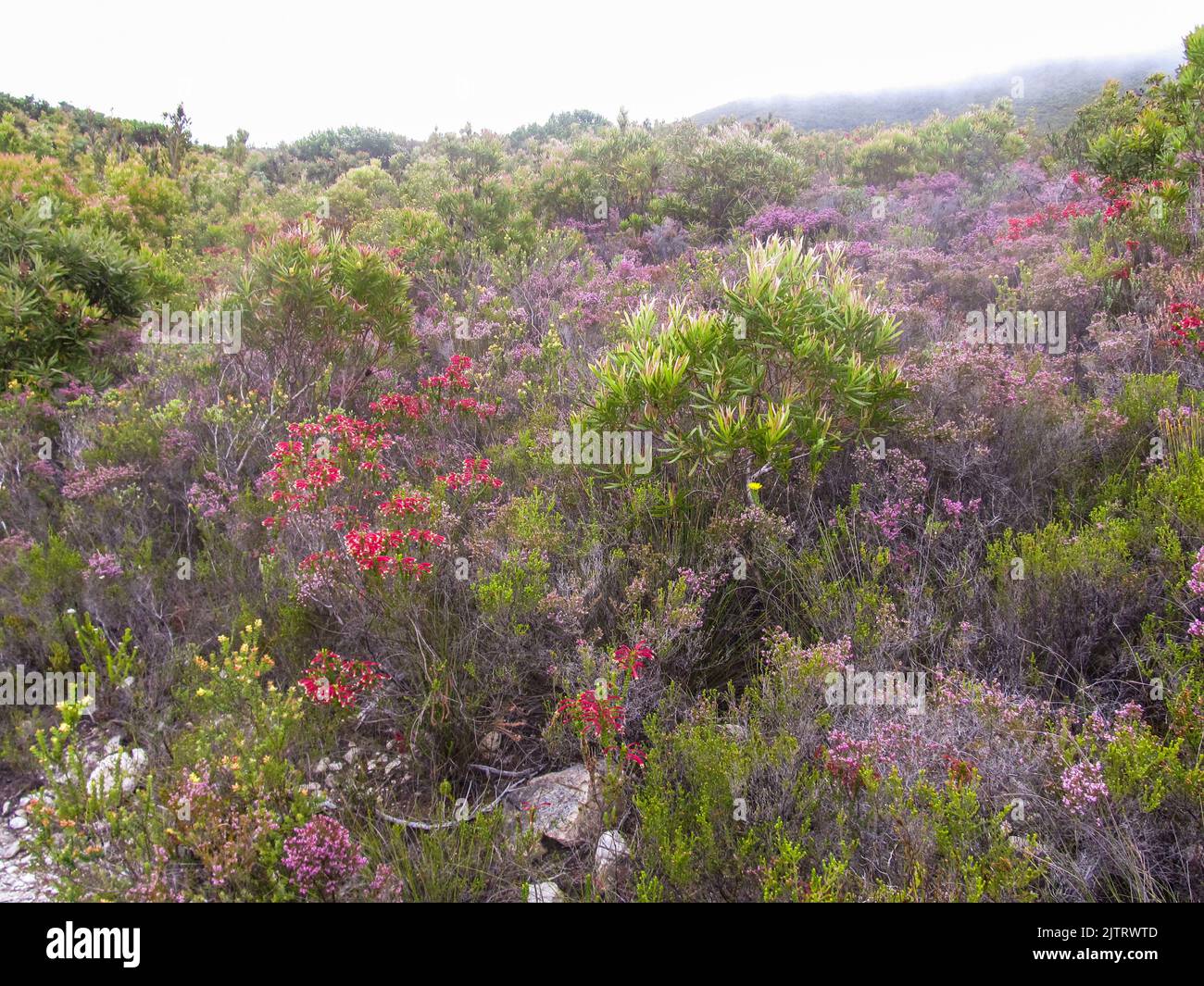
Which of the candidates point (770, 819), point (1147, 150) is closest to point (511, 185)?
point (1147, 150)

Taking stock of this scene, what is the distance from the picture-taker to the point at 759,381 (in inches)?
178

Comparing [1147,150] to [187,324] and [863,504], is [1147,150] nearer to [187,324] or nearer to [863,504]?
[863,504]

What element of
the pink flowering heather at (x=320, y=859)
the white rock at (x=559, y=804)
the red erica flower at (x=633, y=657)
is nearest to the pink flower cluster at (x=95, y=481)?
the pink flowering heather at (x=320, y=859)

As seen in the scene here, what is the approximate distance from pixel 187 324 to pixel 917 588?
23.3ft

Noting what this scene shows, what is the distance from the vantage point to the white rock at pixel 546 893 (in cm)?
249

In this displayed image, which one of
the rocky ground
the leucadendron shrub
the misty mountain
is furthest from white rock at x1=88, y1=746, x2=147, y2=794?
the misty mountain

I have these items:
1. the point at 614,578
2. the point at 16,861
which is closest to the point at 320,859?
the point at 16,861

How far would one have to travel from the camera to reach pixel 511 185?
13.7 meters
